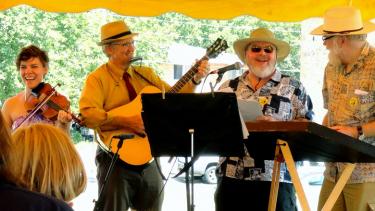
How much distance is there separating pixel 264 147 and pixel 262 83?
722 millimetres

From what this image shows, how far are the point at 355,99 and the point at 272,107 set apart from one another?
0.45 metres

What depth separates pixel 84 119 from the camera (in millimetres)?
3459

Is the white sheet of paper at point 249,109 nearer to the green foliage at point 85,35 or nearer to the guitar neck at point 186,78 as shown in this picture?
the guitar neck at point 186,78

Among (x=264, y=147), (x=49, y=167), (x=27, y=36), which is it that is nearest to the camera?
(x=49, y=167)

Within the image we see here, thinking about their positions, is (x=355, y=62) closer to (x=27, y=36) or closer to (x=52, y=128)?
(x=52, y=128)

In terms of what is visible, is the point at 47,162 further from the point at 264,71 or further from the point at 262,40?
the point at 262,40

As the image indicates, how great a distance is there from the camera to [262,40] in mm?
3279

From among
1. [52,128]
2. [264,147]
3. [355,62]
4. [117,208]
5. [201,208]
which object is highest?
[355,62]

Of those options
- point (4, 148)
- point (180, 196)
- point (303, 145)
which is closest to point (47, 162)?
point (4, 148)

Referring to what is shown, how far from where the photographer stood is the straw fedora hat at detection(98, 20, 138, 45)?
368cm

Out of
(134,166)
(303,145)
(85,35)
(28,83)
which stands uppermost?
(85,35)

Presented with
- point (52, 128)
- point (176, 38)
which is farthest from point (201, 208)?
point (52, 128)

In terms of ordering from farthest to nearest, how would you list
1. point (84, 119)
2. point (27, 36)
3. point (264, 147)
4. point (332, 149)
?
1. point (27, 36)
2. point (84, 119)
3. point (264, 147)
4. point (332, 149)

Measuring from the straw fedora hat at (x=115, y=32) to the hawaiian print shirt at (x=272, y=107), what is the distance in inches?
37.3
